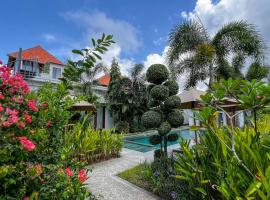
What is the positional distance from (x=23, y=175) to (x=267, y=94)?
309 cm

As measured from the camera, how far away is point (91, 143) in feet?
22.1

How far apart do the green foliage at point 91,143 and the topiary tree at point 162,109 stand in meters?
1.94

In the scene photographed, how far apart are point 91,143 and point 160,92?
10.9 feet

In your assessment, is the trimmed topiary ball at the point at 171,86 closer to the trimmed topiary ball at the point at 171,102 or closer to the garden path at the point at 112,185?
the trimmed topiary ball at the point at 171,102

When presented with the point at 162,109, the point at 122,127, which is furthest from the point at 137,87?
the point at 162,109

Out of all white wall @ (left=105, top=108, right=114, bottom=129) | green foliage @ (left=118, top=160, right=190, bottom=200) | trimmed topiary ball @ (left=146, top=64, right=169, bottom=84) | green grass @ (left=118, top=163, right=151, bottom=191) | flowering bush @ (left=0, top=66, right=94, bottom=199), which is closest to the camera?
flowering bush @ (left=0, top=66, right=94, bottom=199)

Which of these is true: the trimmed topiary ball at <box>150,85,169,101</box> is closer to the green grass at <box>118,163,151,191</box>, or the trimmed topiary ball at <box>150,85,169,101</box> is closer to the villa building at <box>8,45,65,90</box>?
the green grass at <box>118,163,151,191</box>

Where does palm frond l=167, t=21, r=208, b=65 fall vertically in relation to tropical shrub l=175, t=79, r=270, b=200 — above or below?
above

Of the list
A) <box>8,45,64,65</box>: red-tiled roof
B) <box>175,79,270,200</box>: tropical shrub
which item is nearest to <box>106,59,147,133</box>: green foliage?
<box>8,45,64,65</box>: red-tiled roof

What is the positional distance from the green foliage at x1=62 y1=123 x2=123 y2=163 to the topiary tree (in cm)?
194

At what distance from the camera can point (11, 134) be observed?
1631 mm

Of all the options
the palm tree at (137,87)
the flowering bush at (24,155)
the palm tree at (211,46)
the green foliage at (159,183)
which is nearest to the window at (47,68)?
the palm tree at (137,87)

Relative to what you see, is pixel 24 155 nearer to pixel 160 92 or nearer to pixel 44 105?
pixel 44 105

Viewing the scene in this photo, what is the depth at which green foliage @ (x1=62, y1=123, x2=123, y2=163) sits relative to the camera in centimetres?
645
